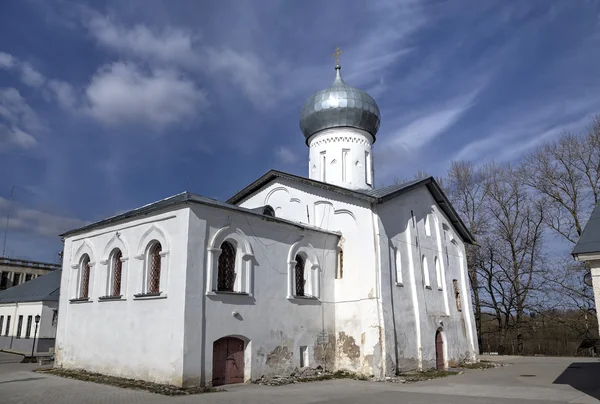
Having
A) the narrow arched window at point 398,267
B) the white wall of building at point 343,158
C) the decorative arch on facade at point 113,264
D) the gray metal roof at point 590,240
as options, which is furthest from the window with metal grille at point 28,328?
the gray metal roof at point 590,240

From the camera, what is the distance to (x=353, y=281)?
15.6 meters

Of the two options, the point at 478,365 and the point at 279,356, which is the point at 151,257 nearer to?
the point at 279,356

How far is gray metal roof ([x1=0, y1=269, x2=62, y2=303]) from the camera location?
2364 cm

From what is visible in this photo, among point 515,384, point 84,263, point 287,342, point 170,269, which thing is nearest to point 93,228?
point 84,263

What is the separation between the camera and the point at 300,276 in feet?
50.1

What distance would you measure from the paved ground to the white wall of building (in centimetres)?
882

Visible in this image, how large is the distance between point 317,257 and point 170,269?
529 centimetres

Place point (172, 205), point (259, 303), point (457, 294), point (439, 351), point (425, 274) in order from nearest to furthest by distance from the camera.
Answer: point (172, 205) < point (259, 303) < point (439, 351) < point (425, 274) < point (457, 294)

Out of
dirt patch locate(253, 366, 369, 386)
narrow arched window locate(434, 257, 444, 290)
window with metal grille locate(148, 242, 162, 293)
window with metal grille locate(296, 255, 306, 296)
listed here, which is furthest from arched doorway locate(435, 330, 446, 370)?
window with metal grille locate(148, 242, 162, 293)

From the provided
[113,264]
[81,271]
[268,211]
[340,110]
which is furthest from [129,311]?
[340,110]

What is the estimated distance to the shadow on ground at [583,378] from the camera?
11498 millimetres

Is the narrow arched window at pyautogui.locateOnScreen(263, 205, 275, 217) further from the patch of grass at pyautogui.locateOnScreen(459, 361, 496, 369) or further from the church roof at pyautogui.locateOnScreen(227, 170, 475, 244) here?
the patch of grass at pyautogui.locateOnScreen(459, 361, 496, 369)

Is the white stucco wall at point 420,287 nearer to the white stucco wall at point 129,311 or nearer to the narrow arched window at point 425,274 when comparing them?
the narrow arched window at point 425,274

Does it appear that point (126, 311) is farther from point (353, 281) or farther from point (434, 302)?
point (434, 302)
